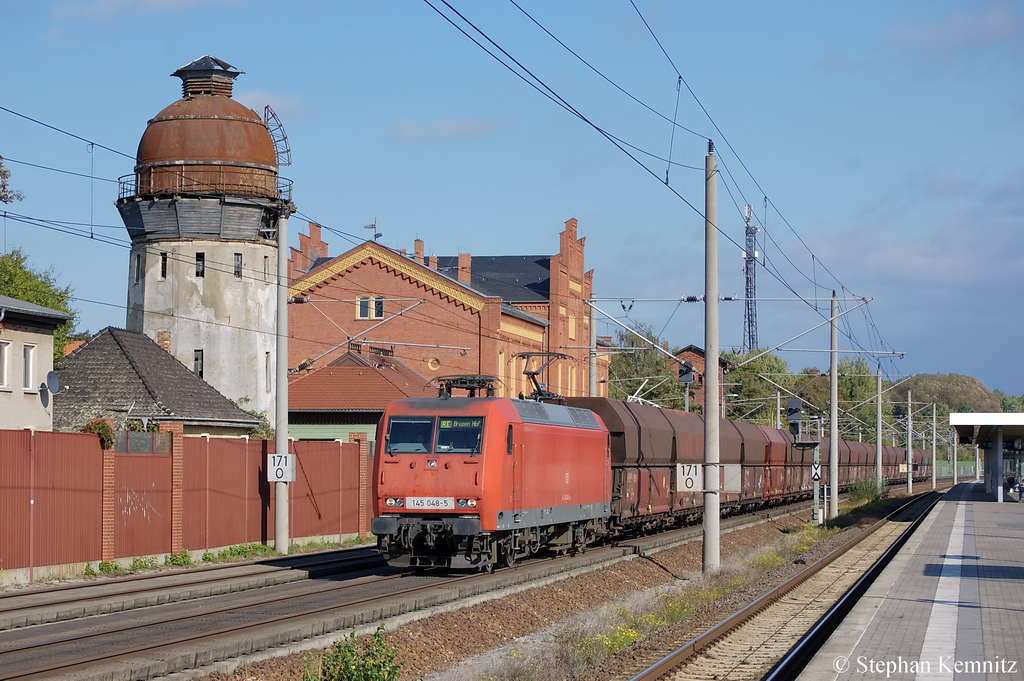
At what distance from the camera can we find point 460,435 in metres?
Result: 20.2

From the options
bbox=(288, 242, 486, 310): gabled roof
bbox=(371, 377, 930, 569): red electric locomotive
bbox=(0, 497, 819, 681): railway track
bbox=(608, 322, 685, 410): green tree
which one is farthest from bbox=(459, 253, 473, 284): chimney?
bbox=(0, 497, 819, 681): railway track

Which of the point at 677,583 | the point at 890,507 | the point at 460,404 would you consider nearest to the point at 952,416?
the point at 890,507

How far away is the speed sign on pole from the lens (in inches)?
1026

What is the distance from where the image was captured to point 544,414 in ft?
74.8

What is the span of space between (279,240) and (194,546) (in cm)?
737

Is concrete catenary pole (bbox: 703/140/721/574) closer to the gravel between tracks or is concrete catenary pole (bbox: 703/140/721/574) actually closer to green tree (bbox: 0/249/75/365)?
the gravel between tracks

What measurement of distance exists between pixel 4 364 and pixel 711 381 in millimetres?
17936

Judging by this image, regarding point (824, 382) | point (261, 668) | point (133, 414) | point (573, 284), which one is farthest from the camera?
point (824, 382)

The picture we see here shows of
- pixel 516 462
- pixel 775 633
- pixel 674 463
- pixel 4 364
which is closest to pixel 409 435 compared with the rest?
pixel 516 462

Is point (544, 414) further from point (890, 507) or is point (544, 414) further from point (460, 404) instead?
point (890, 507)

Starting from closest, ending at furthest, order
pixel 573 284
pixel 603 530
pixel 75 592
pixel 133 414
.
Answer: pixel 75 592 → pixel 603 530 → pixel 133 414 → pixel 573 284

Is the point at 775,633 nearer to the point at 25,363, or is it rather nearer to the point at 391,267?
the point at 25,363

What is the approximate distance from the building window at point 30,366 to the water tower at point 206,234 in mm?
Result: 15835

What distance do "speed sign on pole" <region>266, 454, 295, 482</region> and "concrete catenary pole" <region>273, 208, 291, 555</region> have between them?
0.35 m
